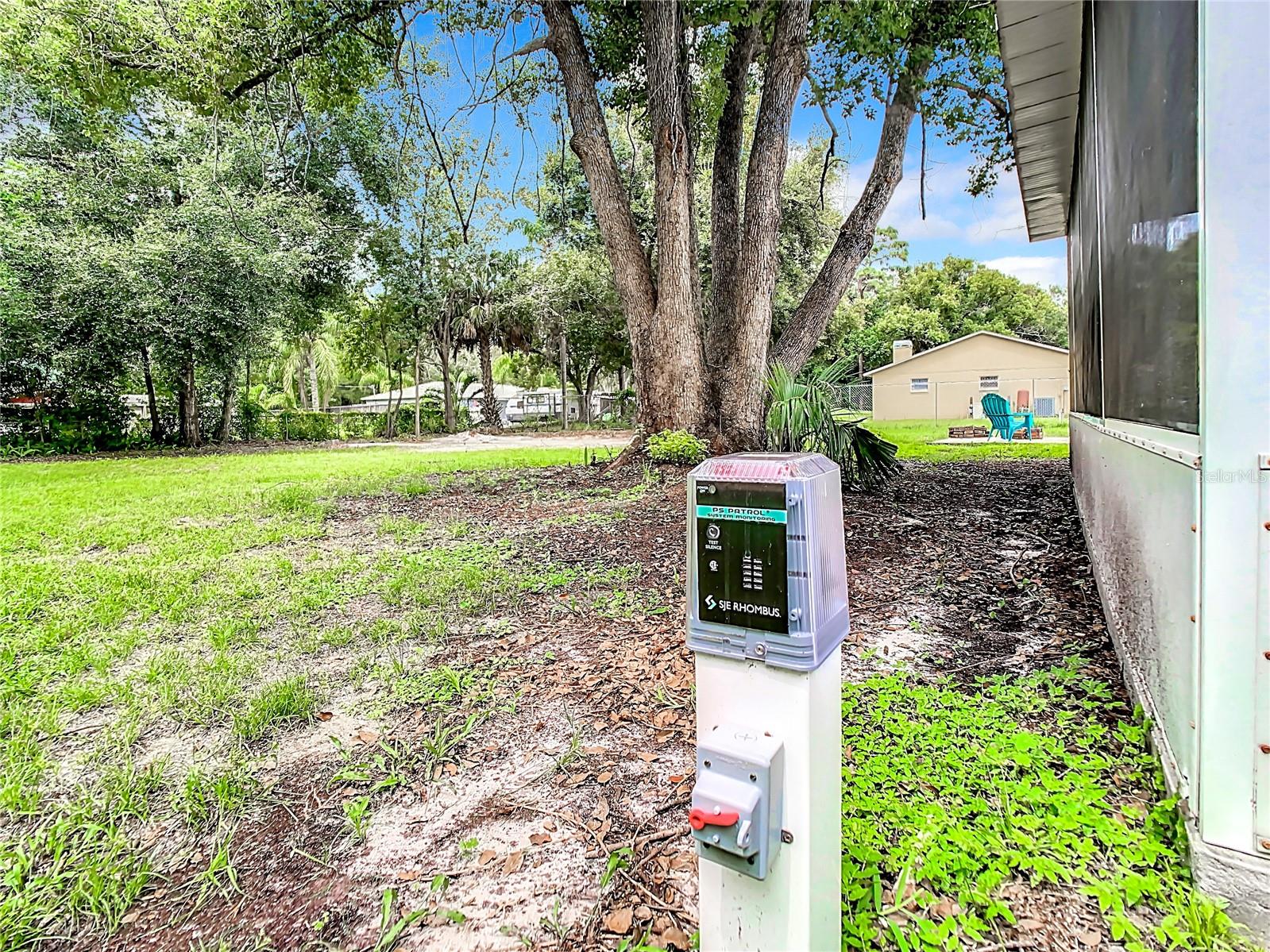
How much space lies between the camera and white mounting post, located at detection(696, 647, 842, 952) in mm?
959

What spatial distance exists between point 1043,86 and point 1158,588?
3.77 metres

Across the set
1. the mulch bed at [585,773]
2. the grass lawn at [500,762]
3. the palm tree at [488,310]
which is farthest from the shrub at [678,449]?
the palm tree at [488,310]

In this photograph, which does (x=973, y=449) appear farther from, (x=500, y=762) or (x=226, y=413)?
(x=226, y=413)

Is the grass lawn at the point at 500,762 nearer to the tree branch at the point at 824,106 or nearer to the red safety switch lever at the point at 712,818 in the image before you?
the red safety switch lever at the point at 712,818

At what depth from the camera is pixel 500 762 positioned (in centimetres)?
207

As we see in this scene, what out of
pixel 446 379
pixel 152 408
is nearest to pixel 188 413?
pixel 152 408

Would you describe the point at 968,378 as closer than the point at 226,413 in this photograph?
No

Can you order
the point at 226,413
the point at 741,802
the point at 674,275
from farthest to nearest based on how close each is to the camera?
1. the point at 226,413
2. the point at 674,275
3. the point at 741,802

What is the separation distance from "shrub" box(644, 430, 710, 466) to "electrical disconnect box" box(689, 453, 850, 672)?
5277 mm

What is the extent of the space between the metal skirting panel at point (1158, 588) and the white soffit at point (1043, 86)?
2260 mm

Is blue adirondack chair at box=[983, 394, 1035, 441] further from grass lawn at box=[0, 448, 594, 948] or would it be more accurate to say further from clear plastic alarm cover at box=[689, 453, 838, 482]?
clear plastic alarm cover at box=[689, 453, 838, 482]

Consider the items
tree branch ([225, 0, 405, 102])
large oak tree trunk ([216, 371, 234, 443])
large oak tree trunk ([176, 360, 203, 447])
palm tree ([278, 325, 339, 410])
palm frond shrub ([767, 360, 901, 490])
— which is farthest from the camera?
palm tree ([278, 325, 339, 410])

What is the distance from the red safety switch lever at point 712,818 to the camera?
93 cm

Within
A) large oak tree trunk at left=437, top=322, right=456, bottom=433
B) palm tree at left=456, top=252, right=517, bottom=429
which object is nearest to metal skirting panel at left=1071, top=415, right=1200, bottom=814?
palm tree at left=456, top=252, right=517, bottom=429
